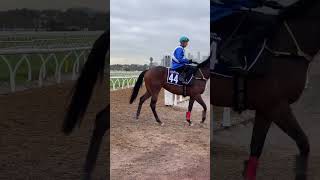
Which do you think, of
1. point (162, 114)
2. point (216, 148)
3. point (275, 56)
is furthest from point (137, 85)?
point (275, 56)

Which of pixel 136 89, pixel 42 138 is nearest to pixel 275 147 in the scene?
pixel 136 89

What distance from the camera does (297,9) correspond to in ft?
9.23

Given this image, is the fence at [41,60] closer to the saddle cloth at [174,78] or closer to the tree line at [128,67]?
the tree line at [128,67]

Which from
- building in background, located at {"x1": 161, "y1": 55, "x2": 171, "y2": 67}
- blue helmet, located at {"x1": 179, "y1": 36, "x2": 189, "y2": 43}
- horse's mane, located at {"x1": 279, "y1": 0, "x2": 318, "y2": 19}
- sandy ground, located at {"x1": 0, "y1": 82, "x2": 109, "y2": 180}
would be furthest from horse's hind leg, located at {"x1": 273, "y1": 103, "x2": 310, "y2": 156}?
sandy ground, located at {"x1": 0, "y1": 82, "x2": 109, "y2": 180}

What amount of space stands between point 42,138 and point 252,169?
155cm

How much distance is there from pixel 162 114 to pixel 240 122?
2.98ft

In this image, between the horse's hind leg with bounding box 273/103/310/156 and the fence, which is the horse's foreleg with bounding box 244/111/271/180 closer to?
the horse's hind leg with bounding box 273/103/310/156

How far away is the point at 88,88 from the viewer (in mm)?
2971

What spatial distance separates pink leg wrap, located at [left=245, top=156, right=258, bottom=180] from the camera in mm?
2896

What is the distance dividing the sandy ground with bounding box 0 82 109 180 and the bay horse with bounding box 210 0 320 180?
3.70ft

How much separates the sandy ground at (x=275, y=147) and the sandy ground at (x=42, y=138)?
889mm

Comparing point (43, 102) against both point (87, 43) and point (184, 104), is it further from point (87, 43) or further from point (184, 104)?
point (184, 104)

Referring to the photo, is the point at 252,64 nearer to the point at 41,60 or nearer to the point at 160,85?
the point at 160,85

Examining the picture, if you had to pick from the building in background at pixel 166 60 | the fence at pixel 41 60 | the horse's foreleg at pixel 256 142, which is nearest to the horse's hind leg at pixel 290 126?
the horse's foreleg at pixel 256 142
